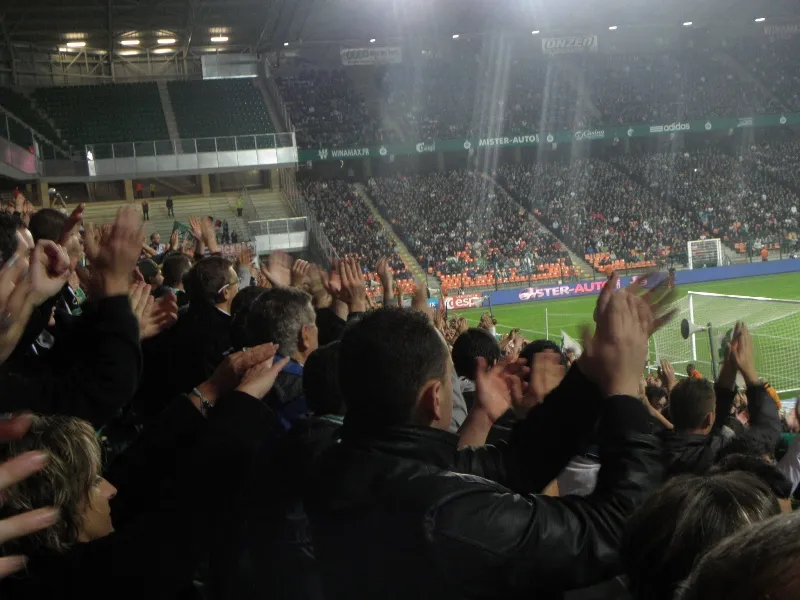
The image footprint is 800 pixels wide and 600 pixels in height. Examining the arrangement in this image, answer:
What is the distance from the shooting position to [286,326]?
392 centimetres

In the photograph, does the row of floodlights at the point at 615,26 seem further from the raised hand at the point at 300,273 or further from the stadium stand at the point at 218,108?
the raised hand at the point at 300,273

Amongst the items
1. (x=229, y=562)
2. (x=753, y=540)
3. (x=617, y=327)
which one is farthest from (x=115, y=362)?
(x=753, y=540)

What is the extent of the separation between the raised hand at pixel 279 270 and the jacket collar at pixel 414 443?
14.2 feet

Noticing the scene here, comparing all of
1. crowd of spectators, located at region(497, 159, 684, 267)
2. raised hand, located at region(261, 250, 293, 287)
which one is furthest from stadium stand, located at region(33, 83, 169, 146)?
raised hand, located at region(261, 250, 293, 287)

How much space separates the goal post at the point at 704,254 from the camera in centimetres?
3672

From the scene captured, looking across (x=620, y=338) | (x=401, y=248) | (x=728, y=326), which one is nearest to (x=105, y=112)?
(x=401, y=248)

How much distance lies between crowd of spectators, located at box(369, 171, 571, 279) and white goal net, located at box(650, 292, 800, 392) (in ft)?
46.8

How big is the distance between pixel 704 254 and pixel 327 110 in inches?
820

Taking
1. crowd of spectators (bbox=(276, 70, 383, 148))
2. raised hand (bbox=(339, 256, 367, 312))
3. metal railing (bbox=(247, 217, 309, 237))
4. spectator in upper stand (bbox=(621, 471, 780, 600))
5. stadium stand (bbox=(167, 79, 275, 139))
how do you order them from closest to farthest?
spectator in upper stand (bbox=(621, 471, 780, 600)) → raised hand (bbox=(339, 256, 367, 312)) → metal railing (bbox=(247, 217, 309, 237)) → stadium stand (bbox=(167, 79, 275, 139)) → crowd of spectators (bbox=(276, 70, 383, 148))

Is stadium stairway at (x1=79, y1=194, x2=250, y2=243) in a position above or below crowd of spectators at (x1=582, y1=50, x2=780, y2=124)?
below

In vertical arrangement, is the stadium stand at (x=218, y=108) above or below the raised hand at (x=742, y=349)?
above

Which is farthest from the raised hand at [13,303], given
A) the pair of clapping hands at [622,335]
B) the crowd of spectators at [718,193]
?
the crowd of spectators at [718,193]

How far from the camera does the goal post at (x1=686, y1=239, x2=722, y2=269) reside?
120 ft

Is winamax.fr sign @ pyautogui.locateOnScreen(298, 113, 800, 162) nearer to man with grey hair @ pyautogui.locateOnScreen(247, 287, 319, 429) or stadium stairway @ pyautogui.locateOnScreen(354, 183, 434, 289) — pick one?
stadium stairway @ pyautogui.locateOnScreen(354, 183, 434, 289)
